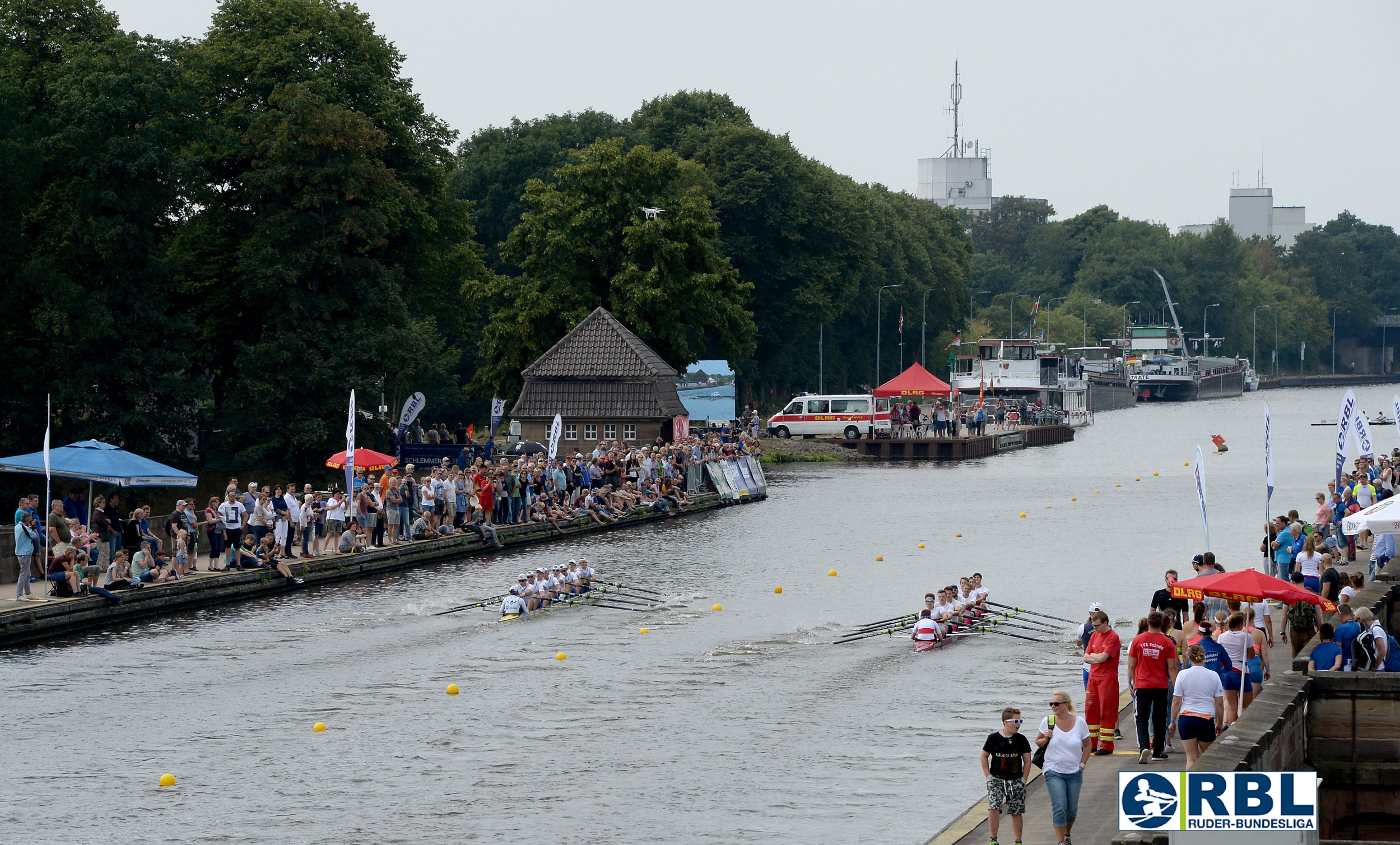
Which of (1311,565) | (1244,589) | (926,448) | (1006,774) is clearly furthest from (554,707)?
(926,448)

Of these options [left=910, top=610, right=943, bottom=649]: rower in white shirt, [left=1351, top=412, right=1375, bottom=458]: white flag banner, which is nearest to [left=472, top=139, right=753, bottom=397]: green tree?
[left=1351, top=412, right=1375, bottom=458]: white flag banner

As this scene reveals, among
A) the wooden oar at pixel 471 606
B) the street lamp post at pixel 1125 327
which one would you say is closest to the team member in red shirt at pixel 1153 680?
the wooden oar at pixel 471 606

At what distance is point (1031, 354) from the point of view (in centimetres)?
11438

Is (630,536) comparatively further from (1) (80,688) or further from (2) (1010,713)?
(2) (1010,713)

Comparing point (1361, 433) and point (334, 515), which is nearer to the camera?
point (1361, 433)

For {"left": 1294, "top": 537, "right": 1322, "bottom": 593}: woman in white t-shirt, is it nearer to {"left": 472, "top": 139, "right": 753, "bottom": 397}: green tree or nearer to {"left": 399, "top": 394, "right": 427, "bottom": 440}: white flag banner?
{"left": 399, "top": 394, "right": 427, "bottom": 440}: white flag banner

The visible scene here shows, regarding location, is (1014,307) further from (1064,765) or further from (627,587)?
(1064,765)

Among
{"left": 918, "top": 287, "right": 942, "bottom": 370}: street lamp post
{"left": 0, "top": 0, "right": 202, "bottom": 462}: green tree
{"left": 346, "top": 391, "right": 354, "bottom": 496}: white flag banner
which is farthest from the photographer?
{"left": 918, "top": 287, "right": 942, "bottom": 370}: street lamp post

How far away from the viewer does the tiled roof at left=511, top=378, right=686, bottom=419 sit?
58281mm

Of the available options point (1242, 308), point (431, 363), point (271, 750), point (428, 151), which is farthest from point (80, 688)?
point (1242, 308)

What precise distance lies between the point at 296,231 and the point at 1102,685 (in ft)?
123

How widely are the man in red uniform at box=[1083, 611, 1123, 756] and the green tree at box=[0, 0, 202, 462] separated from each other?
1375 inches

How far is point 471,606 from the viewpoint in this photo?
30891 millimetres

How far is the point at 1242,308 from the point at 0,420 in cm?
17889
